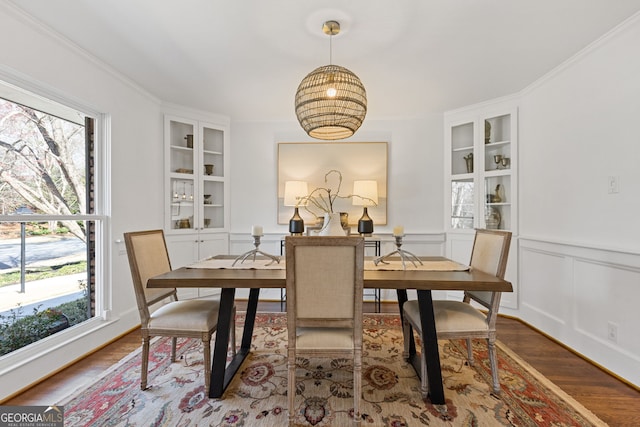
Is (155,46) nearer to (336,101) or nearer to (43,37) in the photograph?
(43,37)

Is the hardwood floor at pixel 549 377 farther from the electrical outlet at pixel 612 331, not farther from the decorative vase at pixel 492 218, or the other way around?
the decorative vase at pixel 492 218

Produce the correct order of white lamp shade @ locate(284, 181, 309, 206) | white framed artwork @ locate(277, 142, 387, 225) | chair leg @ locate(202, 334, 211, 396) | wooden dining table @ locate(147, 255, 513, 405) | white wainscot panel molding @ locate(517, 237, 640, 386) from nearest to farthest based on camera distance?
1. wooden dining table @ locate(147, 255, 513, 405)
2. chair leg @ locate(202, 334, 211, 396)
3. white wainscot panel molding @ locate(517, 237, 640, 386)
4. white lamp shade @ locate(284, 181, 309, 206)
5. white framed artwork @ locate(277, 142, 387, 225)

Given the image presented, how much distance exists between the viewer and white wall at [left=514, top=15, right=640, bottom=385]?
2078 mm

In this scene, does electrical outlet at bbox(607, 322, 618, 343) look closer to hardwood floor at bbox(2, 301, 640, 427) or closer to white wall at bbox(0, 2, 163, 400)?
hardwood floor at bbox(2, 301, 640, 427)

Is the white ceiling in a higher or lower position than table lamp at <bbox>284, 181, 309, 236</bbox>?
higher

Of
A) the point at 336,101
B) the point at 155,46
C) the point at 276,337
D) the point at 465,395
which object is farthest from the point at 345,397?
the point at 155,46

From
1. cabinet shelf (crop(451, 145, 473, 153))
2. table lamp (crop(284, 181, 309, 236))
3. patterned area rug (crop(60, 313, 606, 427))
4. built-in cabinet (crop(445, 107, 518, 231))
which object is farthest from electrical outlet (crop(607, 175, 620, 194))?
table lamp (crop(284, 181, 309, 236))

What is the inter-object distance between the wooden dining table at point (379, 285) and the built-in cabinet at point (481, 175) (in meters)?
1.90

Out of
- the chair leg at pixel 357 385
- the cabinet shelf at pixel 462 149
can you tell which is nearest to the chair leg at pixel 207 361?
the chair leg at pixel 357 385

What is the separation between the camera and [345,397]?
1842 mm

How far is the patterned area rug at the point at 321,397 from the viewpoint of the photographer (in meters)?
1.65

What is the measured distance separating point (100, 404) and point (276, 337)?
1314mm

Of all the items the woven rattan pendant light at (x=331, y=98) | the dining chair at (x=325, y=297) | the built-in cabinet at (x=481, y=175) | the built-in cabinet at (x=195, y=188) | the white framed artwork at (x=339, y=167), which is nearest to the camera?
the dining chair at (x=325, y=297)

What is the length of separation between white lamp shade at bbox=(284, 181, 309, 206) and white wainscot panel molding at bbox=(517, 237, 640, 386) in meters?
2.53
